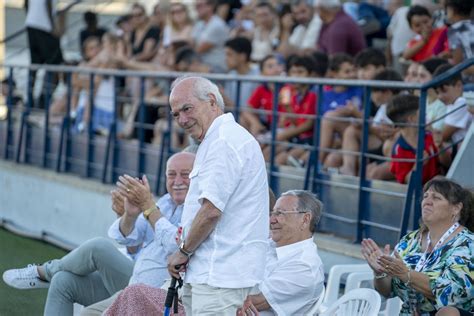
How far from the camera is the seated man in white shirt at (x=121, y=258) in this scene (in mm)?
6262

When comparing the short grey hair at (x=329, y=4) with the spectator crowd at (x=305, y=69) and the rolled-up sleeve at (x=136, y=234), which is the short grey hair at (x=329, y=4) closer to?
the spectator crowd at (x=305, y=69)

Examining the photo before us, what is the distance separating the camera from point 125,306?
5898 mm

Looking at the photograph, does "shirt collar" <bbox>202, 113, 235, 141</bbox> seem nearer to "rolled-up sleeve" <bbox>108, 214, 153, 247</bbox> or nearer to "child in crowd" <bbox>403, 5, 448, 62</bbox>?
"rolled-up sleeve" <bbox>108, 214, 153, 247</bbox>

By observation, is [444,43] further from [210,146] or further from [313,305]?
[210,146]

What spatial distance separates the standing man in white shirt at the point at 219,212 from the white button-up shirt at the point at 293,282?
0.74 metres

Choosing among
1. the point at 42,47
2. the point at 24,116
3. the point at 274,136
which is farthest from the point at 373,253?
the point at 42,47

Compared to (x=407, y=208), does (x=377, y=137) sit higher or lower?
higher

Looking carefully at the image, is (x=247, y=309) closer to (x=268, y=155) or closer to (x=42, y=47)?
(x=268, y=155)

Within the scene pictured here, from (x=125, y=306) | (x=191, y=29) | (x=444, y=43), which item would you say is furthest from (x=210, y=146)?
(x=191, y=29)

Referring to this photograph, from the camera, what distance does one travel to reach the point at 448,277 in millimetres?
5754

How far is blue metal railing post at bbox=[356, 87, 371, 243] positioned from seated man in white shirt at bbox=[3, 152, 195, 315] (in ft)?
6.29

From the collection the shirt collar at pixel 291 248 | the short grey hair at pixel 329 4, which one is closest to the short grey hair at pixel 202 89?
the shirt collar at pixel 291 248

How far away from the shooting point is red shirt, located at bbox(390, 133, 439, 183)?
306 inches

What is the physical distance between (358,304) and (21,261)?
3676 millimetres
